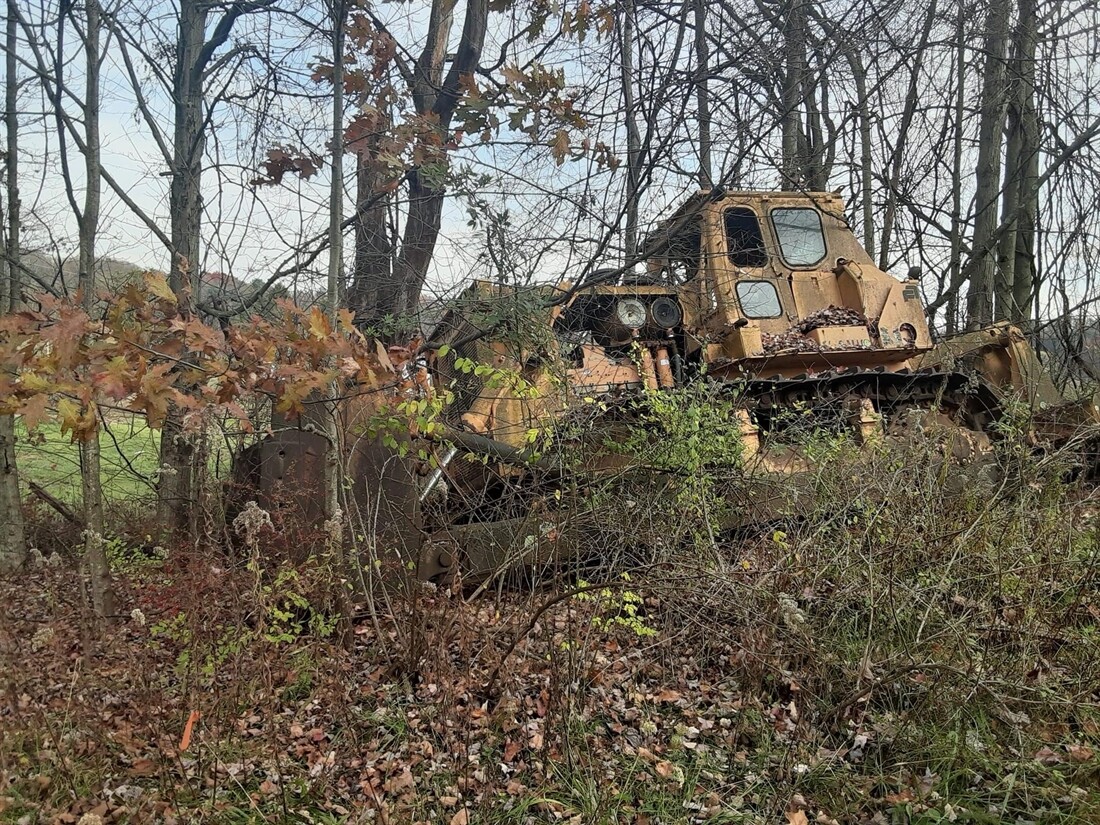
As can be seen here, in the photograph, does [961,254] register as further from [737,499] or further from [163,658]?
[163,658]

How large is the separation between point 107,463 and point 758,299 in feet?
19.3

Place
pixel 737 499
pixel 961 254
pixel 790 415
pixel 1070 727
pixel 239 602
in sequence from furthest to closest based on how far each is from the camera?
pixel 961 254 < pixel 790 415 < pixel 737 499 < pixel 239 602 < pixel 1070 727

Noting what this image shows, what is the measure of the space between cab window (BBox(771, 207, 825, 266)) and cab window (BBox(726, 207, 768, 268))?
0.72ft

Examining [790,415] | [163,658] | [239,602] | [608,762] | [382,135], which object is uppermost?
[382,135]

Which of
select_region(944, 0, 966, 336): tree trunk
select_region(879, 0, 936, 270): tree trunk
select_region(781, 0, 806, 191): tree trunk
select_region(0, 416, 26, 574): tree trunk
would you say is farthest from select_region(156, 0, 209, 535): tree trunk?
select_region(944, 0, 966, 336): tree trunk

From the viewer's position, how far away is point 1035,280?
12.6 m

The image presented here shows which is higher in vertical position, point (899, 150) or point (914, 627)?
point (899, 150)

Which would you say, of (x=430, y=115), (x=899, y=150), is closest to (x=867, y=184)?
(x=899, y=150)

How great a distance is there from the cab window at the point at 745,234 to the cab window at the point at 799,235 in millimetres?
219

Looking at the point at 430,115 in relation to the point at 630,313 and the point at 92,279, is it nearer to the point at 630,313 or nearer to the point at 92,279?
the point at 630,313

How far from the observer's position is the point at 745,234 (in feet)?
26.7

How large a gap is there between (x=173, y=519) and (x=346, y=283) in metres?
2.33

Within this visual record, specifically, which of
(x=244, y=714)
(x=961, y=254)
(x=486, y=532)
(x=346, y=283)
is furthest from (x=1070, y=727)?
(x=961, y=254)

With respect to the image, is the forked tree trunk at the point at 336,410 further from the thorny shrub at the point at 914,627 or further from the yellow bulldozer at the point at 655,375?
the thorny shrub at the point at 914,627
